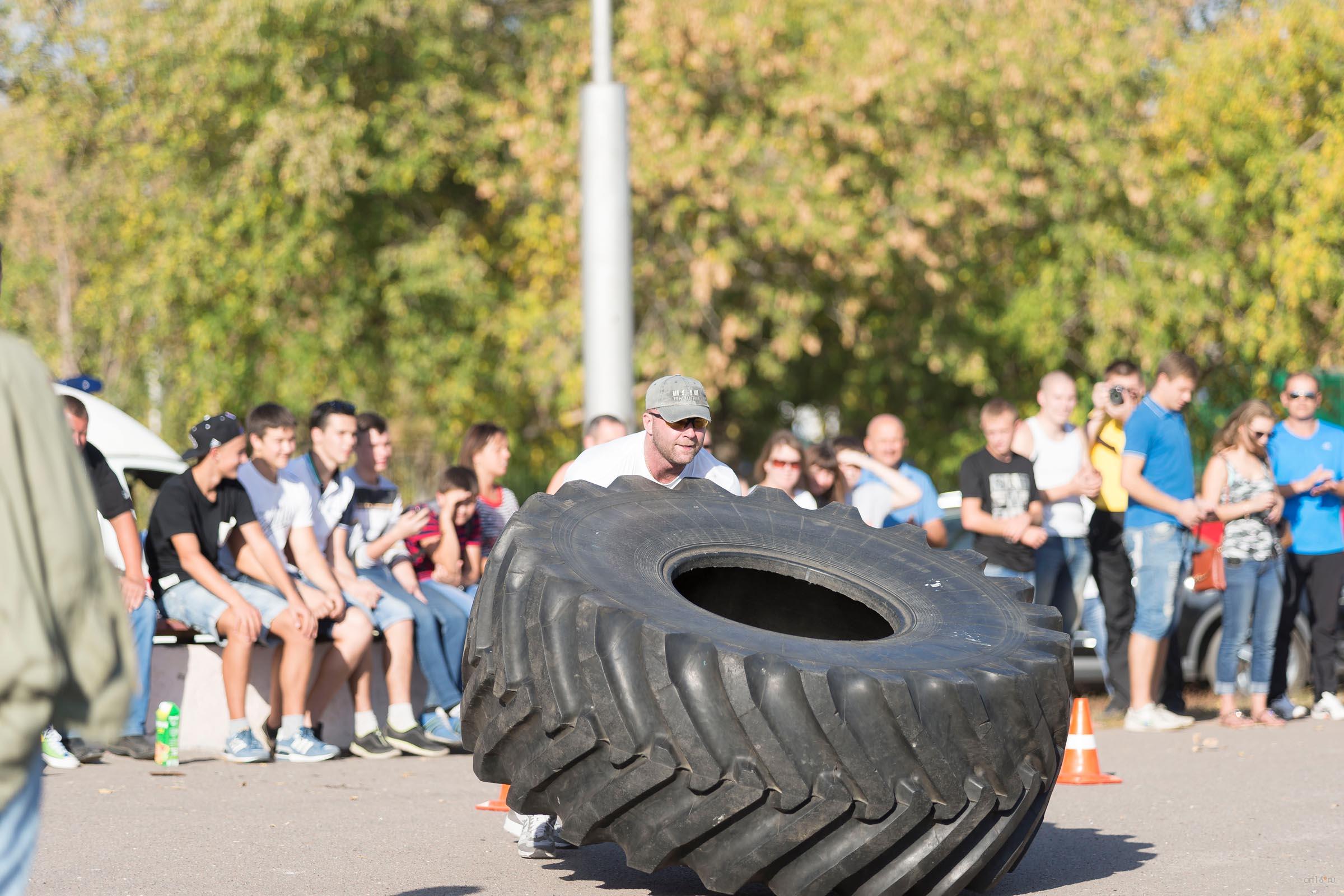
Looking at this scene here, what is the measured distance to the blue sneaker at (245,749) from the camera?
8133 millimetres

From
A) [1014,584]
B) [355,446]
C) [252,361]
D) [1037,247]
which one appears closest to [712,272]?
[1037,247]

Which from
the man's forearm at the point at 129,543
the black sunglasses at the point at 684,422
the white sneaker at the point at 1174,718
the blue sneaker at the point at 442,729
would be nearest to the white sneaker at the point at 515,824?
the black sunglasses at the point at 684,422

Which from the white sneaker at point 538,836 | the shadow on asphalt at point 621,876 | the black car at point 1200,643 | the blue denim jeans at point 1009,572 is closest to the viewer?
the shadow on asphalt at point 621,876

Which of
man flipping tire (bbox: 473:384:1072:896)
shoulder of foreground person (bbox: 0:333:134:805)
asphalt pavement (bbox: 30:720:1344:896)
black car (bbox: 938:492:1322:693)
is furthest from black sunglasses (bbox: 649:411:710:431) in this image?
black car (bbox: 938:492:1322:693)

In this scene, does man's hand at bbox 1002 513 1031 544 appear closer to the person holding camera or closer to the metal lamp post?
the person holding camera

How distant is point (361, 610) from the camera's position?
8688 millimetres

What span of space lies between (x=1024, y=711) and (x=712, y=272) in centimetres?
1342

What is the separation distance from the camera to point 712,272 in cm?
1792

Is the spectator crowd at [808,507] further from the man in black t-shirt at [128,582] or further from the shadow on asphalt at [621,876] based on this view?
the shadow on asphalt at [621,876]

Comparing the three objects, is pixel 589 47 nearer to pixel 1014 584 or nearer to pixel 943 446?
pixel 943 446

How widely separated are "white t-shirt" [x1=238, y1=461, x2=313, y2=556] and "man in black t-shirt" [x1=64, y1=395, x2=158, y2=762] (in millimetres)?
→ 633

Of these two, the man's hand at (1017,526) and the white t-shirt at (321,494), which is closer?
the white t-shirt at (321,494)

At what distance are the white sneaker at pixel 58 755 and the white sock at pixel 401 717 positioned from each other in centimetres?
165

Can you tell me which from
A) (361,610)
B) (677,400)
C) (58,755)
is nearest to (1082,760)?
(677,400)
